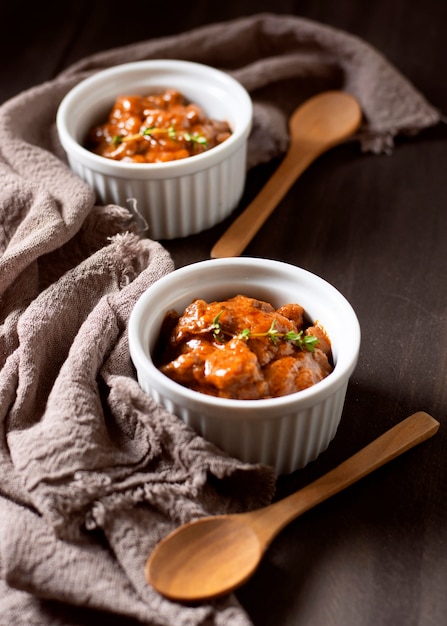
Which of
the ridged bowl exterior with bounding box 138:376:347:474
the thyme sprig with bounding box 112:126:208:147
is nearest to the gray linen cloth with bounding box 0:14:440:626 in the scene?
the ridged bowl exterior with bounding box 138:376:347:474

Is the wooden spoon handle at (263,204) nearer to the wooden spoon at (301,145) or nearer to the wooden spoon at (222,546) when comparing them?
the wooden spoon at (301,145)

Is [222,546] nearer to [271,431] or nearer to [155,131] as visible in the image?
[271,431]

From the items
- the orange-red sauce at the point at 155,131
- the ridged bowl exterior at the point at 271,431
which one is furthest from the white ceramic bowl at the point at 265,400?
the orange-red sauce at the point at 155,131

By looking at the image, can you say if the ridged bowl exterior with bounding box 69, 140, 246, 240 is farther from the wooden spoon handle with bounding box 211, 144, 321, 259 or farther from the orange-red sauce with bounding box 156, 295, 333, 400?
the orange-red sauce with bounding box 156, 295, 333, 400

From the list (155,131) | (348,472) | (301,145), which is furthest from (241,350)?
(301,145)

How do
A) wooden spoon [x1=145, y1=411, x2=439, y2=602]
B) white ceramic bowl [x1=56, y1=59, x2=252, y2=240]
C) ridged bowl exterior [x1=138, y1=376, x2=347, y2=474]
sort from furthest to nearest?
white ceramic bowl [x1=56, y1=59, x2=252, y2=240], ridged bowl exterior [x1=138, y1=376, x2=347, y2=474], wooden spoon [x1=145, y1=411, x2=439, y2=602]

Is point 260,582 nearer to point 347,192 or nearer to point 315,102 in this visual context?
point 347,192
